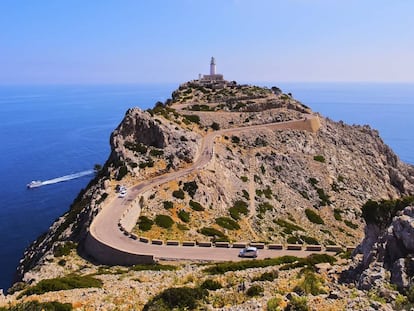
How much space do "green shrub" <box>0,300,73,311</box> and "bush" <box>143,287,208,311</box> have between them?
3471 mm

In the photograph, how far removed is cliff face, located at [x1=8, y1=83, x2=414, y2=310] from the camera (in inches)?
1626

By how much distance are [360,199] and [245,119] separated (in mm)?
28290

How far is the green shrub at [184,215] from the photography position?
39975 mm

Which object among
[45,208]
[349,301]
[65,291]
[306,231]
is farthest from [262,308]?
[45,208]

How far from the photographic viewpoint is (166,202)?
42.2m

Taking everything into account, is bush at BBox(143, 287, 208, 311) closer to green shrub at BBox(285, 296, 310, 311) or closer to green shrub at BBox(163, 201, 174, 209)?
green shrub at BBox(285, 296, 310, 311)

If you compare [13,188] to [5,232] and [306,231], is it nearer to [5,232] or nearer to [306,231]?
[5,232]

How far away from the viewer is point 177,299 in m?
16.2

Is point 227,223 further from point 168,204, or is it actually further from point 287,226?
point 287,226

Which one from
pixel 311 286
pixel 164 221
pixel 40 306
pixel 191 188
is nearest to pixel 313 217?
pixel 191 188

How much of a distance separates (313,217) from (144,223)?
87.9 ft

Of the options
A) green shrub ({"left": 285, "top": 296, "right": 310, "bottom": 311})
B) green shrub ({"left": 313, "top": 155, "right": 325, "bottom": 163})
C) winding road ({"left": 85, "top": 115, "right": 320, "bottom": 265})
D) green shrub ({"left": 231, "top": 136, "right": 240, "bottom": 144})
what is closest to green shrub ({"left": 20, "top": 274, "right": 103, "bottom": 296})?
winding road ({"left": 85, "top": 115, "right": 320, "bottom": 265})

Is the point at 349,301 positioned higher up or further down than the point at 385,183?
higher up

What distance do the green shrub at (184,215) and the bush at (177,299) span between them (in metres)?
22.9
